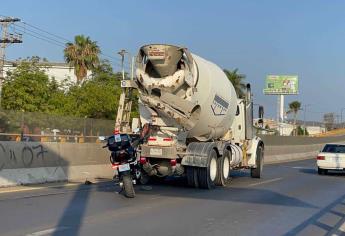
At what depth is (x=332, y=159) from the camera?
2733 centimetres

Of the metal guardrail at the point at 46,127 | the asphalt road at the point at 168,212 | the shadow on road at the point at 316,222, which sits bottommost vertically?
the shadow on road at the point at 316,222

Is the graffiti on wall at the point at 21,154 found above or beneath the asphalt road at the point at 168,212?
above

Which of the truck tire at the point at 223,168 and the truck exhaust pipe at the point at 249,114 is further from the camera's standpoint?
the truck exhaust pipe at the point at 249,114

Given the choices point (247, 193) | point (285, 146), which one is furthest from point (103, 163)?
point (285, 146)

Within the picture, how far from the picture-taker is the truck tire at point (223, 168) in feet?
58.7

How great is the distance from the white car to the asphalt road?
10.6 metres

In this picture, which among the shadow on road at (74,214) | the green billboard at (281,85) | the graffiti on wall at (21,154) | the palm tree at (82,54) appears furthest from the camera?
the green billboard at (281,85)

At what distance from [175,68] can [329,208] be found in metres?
5.73

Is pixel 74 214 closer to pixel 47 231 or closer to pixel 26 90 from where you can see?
pixel 47 231

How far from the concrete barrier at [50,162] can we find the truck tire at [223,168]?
4405mm

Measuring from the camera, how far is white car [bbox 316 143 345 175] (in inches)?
1070

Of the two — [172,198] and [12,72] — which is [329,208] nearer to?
[172,198]

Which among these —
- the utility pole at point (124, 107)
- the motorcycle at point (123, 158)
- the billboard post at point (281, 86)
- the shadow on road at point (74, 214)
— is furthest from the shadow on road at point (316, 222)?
the billboard post at point (281, 86)

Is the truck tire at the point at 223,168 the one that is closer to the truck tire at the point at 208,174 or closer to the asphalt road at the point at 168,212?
the truck tire at the point at 208,174
